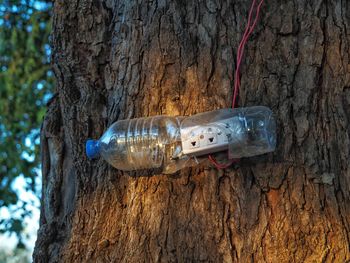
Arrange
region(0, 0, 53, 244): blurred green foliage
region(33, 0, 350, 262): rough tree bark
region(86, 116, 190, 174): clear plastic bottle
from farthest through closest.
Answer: region(0, 0, 53, 244): blurred green foliage < region(86, 116, 190, 174): clear plastic bottle < region(33, 0, 350, 262): rough tree bark

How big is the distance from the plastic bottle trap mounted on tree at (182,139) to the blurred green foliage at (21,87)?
3266 millimetres

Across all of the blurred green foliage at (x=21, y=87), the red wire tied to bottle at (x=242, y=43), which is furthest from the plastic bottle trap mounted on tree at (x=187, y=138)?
the blurred green foliage at (x=21, y=87)

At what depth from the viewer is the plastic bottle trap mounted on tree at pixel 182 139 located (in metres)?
1.93

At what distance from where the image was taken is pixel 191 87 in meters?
2.08

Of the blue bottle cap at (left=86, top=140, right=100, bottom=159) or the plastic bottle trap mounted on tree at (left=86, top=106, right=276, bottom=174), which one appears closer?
the plastic bottle trap mounted on tree at (left=86, top=106, right=276, bottom=174)

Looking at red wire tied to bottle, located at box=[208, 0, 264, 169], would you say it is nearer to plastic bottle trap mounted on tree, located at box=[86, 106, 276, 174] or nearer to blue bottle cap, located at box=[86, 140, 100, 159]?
plastic bottle trap mounted on tree, located at box=[86, 106, 276, 174]

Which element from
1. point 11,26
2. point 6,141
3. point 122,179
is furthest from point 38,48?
point 122,179

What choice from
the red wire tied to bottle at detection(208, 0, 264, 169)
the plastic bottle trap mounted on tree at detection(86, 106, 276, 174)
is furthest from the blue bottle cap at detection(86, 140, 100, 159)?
the red wire tied to bottle at detection(208, 0, 264, 169)

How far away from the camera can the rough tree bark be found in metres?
1.91

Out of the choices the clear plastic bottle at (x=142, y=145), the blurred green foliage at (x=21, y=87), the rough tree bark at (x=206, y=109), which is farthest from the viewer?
the blurred green foliage at (x=21, y=87)

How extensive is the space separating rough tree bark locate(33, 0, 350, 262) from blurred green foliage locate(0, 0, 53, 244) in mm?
3107

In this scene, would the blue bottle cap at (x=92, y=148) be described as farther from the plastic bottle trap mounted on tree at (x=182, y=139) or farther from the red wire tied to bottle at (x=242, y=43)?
the red wire tied to bottle at (x=242, y=43)

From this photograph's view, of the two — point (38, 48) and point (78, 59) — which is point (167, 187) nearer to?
point (78, 59)

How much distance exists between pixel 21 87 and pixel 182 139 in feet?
12.9
